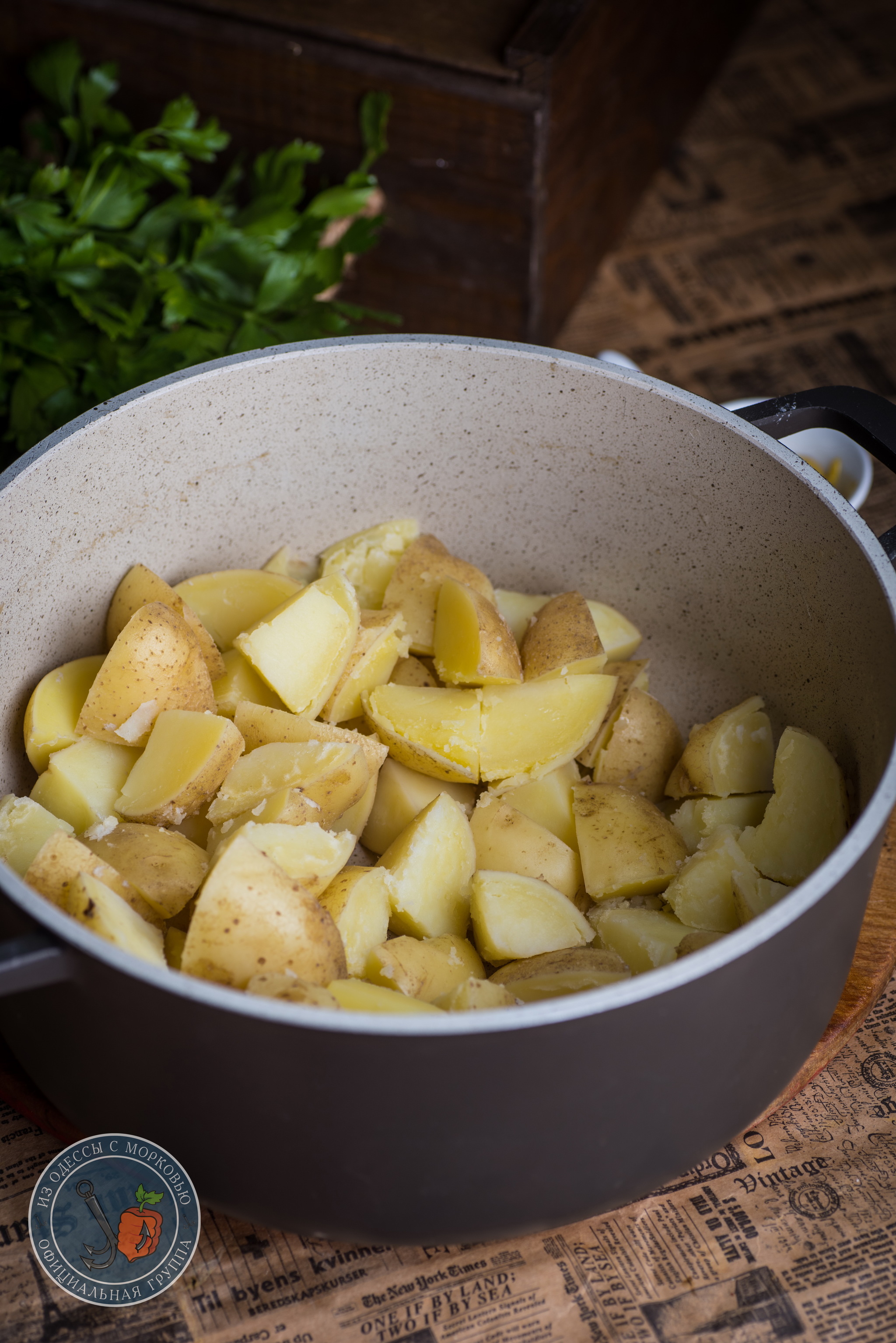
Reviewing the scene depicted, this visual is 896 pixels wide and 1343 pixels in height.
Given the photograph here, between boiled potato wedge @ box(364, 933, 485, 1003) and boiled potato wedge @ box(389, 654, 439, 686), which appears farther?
boiled potato wedge @ box(389, 654, 439, 686)

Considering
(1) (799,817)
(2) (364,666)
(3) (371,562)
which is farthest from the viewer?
(3) (371,562)

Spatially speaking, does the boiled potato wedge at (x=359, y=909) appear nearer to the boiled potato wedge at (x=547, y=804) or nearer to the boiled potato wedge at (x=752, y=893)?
the boiled potato wedge at (x=547, y=804)

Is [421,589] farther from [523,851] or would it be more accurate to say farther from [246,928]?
[246,928]

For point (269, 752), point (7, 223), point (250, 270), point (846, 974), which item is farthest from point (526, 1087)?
point (7, 223)

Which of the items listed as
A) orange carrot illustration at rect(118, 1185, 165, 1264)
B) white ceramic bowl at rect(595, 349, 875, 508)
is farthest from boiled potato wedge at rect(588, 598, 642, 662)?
orange carrot illustration at rect(118, 1185, 165, 1264)

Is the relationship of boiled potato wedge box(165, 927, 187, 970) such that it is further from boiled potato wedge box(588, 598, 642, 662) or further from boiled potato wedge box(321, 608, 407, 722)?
boiled potato wedge box(588, 598, 642, 662)

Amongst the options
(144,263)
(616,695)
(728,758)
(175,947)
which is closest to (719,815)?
(728,758)

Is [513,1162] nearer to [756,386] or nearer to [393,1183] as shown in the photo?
[393,1183]

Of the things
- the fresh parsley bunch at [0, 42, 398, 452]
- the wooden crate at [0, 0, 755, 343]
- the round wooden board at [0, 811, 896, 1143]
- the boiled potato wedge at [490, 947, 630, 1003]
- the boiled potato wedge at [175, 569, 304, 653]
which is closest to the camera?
the boiled potato wedge at [490, 947, 630, 1003]
